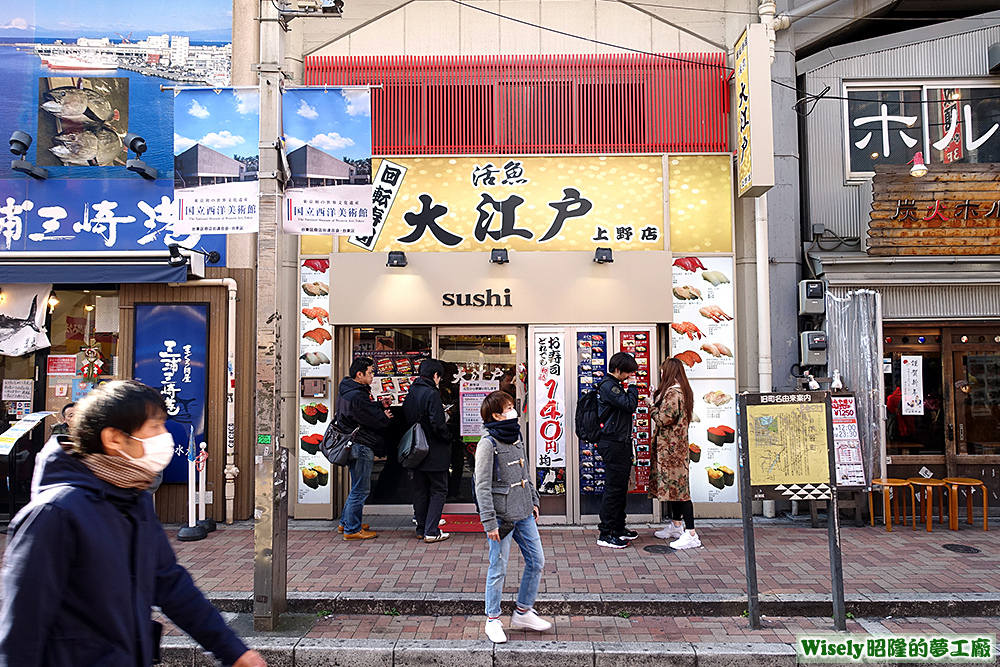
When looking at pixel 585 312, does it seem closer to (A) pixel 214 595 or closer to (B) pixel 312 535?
(B) pixel 312 535

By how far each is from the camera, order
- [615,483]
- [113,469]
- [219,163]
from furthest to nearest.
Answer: [615,483], [219,163], [113,469]

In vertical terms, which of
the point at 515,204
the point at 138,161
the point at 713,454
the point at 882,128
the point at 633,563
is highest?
the point at 882,128

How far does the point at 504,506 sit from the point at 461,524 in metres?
3.34

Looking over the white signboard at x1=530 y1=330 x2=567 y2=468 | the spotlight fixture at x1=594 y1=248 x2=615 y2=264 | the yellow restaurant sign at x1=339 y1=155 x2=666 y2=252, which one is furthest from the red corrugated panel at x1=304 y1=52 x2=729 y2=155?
the white signboard at x1=530 y1=330 x2=567 y2=468

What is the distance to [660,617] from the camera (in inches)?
215

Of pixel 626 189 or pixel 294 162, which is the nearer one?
pixel 294 162

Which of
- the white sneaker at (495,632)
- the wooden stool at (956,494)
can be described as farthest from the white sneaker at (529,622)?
the wooden stool at (956,494)

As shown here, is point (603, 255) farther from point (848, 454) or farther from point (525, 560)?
point (525, 560)

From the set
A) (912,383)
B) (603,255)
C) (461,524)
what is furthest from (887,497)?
(461,524)

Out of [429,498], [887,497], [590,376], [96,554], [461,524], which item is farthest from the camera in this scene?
[590,376]

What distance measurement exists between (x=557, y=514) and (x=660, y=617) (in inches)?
109

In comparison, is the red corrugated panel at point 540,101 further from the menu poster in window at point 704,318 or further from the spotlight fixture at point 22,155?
the spotlight fixture at point 22,155

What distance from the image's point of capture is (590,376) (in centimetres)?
823

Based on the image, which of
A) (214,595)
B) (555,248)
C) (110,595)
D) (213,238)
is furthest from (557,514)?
(110,595)
